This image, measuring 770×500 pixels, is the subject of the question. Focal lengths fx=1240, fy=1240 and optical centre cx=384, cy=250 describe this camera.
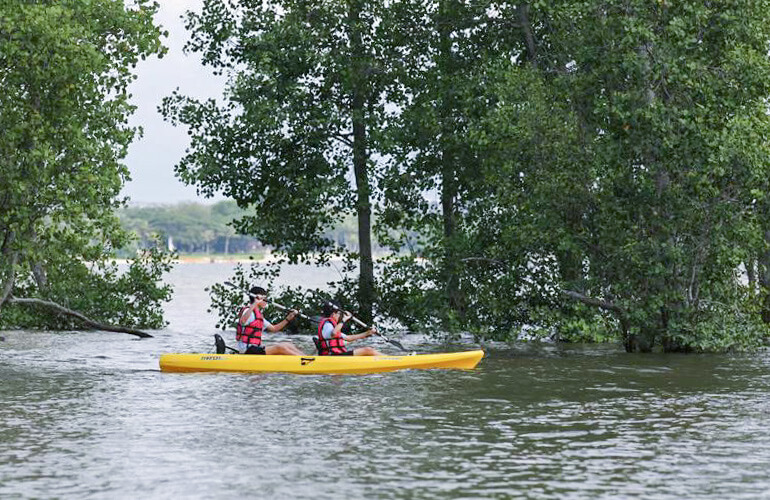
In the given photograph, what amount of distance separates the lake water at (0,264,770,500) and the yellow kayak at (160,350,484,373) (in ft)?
0.90

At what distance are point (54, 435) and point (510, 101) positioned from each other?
15.3m

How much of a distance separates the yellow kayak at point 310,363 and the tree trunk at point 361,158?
9796 mm

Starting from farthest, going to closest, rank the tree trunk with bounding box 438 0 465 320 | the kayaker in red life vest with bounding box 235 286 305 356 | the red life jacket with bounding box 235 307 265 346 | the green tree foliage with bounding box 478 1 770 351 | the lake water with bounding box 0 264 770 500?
the tree trunk with bounding box 438 0 465 320
the green tree foliage with bounding box 478 1 770 351
the red life jacket with bounding box 235 307 265 346
the kayaker in red life vest with bounding box 235 286 305 356
the lake water with bounding box 0 264 770 500

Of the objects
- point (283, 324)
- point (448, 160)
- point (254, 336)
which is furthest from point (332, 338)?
point (448, 160)

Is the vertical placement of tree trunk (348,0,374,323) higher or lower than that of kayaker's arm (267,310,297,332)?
higher

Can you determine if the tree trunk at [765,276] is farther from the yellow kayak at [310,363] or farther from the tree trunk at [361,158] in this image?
the tree trunk at [361,158]

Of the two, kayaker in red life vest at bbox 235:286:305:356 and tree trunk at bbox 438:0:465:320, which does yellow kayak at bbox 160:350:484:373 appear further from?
tree trunk at bbox 438:0:465:320

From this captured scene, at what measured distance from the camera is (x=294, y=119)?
34844 millimetres

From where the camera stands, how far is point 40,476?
14219 millimetres

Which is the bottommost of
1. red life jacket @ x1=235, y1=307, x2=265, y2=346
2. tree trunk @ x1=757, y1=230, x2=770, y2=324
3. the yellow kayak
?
the yellow kayak

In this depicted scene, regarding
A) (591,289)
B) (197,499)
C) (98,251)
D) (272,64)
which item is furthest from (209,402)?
(272,64)

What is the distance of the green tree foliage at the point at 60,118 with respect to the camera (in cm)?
2833

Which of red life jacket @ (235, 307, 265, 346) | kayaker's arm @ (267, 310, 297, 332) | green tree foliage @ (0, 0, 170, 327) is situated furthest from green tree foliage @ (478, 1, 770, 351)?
green tree foliage @ (0, 0, 170, 327)

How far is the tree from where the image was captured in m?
34.8
